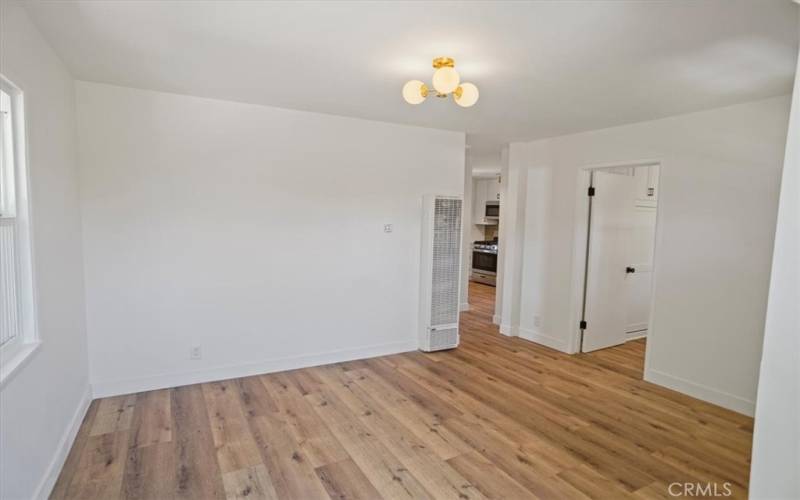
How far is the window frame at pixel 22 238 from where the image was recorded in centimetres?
193

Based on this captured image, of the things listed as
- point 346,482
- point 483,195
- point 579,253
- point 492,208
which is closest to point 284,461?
point 346,482

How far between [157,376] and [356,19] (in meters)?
3.13

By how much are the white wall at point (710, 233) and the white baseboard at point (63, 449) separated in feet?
14.8

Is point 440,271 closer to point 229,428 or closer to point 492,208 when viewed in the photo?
point 229,428

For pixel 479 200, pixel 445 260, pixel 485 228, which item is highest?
pixel 479 200

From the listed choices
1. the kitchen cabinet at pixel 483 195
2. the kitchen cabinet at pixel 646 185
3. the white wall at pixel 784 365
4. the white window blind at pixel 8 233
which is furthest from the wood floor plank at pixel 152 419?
the kitchen cabinet at pixel 483 195

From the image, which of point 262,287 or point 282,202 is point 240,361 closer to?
point 262,287

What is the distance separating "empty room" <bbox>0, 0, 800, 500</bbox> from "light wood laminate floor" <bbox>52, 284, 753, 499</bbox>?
2cm

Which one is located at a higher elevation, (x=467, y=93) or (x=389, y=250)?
(x=467, y=93)

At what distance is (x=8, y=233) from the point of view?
1.90 meters

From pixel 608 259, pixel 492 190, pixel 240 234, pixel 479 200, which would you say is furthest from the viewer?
pixel 479 200

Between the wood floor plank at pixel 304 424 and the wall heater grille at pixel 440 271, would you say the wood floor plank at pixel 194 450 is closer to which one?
the wood floor plank at pixel 304 424

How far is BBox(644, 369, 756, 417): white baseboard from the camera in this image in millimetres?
3229

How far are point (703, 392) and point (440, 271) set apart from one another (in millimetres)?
2569
